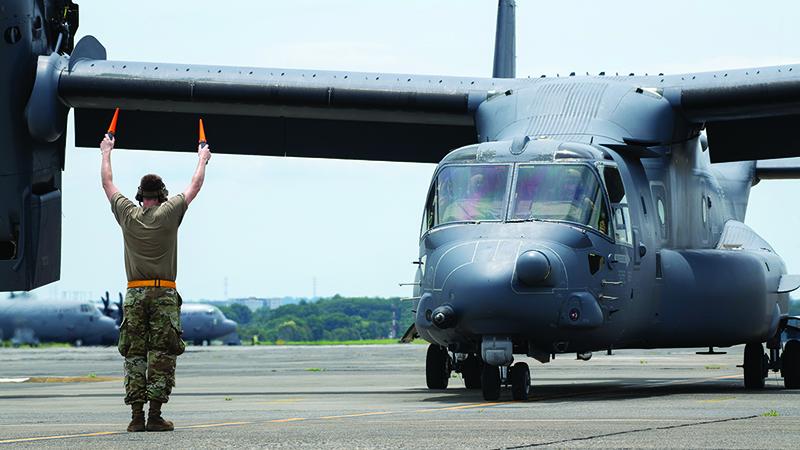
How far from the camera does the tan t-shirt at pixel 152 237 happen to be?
988 cm

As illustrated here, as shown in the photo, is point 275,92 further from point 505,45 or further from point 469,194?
point 505,45

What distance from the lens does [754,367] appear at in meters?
17.7

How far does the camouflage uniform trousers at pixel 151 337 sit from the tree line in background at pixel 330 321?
5214 inches

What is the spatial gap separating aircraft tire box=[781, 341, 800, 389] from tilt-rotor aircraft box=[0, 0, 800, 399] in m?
0.02

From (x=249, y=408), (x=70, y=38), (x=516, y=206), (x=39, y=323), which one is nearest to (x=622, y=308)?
(x=516, y=206)

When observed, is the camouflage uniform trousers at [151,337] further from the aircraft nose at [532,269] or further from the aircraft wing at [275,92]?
the aircraft wing at [275,92]

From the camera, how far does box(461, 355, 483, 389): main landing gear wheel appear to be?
57.6 ft

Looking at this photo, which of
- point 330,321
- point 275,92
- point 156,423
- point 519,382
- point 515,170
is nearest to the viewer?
point 156,423

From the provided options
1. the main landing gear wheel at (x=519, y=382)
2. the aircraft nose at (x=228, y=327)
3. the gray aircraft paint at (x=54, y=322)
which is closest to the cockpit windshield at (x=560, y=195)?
the main landing gear wheel at (x=519, y=382)

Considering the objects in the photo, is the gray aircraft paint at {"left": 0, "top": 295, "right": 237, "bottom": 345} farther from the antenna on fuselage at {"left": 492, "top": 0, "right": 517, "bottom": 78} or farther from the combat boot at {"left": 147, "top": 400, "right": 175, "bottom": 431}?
the combat boot at {"left": 147, "top": 400, "right": 175, "bottom": 431}

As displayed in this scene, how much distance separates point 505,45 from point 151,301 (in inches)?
661

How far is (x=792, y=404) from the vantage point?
12.9 m

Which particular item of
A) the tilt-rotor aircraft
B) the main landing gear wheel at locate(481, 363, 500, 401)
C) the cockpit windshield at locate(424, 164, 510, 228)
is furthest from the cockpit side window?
the main landing gear wheel at locate(481, 363, 500, 401)

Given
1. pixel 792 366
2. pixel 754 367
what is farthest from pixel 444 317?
pixel 792 366
